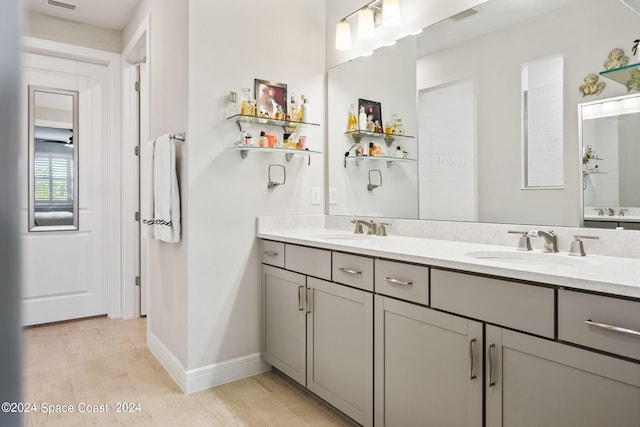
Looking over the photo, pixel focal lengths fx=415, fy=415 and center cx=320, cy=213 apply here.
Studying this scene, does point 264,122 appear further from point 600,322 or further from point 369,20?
point 600,322

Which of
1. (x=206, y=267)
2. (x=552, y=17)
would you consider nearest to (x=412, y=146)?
(x=552, y=17)

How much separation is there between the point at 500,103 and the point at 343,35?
121 centimetres

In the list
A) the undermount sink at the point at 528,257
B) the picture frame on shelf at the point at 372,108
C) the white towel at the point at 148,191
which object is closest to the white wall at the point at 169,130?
the white towel at the point at 148,191

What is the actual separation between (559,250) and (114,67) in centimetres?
383

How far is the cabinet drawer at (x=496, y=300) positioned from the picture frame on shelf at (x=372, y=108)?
1.45 meters

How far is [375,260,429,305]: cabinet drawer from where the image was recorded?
1.60 meters

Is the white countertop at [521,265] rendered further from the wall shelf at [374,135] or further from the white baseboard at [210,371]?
the white baseboard at [210,371]

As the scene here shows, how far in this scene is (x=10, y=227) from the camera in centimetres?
20

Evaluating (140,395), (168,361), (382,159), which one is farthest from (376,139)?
(140,395)

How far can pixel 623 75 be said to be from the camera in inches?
61.2

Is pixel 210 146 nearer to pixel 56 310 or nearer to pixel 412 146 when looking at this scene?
pixel 412 146

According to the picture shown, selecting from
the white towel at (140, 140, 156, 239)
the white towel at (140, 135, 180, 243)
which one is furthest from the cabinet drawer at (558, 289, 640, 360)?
the white towel at (140, 140, 156, 239)

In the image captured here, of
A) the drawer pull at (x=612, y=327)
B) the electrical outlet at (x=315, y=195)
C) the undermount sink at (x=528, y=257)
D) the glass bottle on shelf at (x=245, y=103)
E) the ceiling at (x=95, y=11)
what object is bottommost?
the drawer pull at (x=612, y=327)

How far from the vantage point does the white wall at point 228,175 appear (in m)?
2.42
